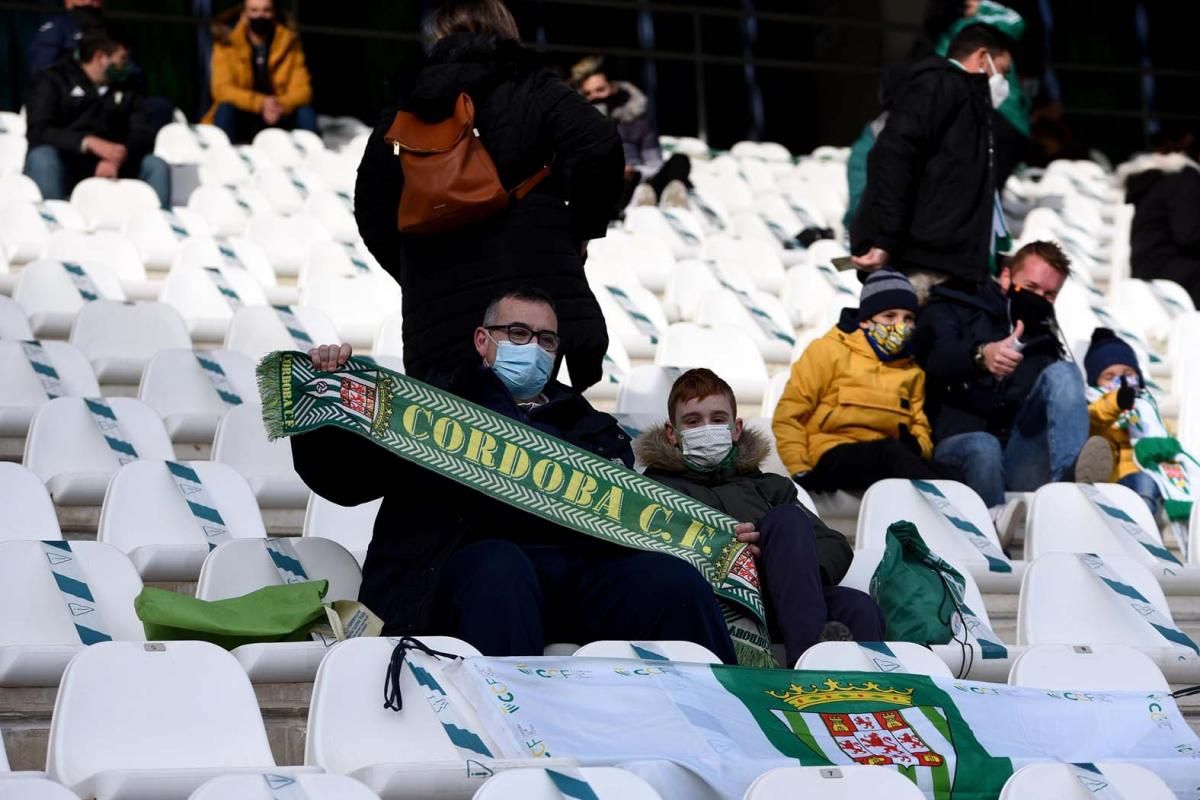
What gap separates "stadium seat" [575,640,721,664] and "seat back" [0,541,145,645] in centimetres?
86

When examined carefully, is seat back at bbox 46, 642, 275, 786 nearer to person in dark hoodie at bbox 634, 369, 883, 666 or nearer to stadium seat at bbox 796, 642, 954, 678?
stadium seat at bbox 796, 642, 954, 678

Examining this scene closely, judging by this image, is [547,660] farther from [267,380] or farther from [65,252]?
[65,252]

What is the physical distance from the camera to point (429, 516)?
4.40m

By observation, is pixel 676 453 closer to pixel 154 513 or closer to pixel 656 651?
pixel 656 651

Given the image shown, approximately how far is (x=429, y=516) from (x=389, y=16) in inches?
369

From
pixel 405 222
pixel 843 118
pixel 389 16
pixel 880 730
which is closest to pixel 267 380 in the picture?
pixel 405 222

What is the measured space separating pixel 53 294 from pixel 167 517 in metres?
2.36

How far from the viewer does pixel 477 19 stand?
503cm

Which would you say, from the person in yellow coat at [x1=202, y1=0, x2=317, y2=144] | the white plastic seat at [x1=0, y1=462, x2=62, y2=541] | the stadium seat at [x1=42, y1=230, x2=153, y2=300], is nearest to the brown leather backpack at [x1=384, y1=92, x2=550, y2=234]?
the white plastic seat at [x1=0, y1=462, x2=62, y2=541]

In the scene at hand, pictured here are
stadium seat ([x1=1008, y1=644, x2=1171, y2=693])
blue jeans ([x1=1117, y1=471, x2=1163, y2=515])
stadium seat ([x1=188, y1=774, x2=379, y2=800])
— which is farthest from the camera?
blue jeans ([x1=1117, y1=471, x2=1163, y2=515])

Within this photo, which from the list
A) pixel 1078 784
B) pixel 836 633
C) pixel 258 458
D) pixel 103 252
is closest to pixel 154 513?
pixel 258 458

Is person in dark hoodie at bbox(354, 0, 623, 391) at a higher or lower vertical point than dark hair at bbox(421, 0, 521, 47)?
lower

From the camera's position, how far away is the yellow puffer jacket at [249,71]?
11.0 metres

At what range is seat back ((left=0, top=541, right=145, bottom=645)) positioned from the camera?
407 cm
